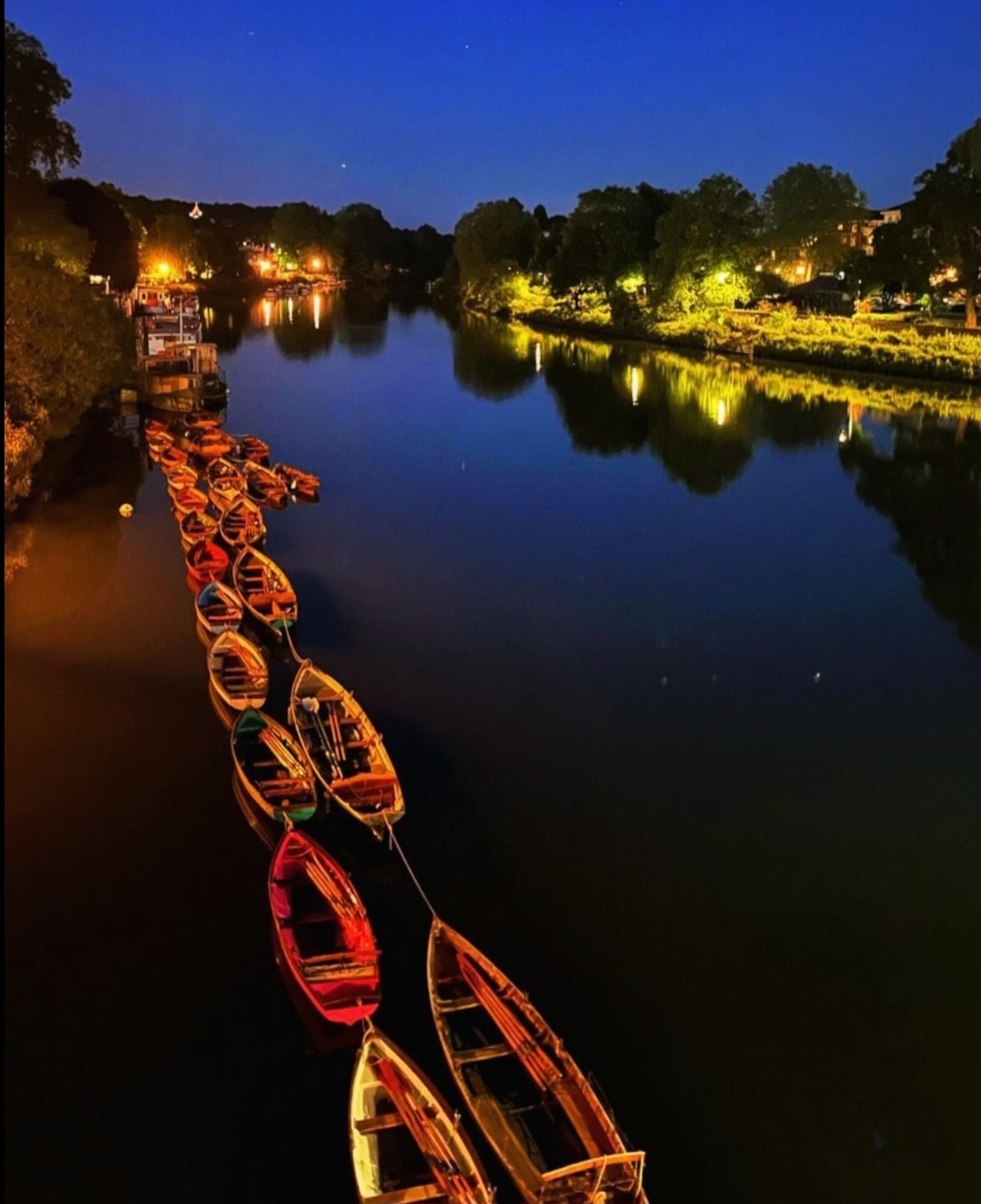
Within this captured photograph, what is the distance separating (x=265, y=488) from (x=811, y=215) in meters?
87.0

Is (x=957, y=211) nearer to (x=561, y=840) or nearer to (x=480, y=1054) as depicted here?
(x=561, y=840)

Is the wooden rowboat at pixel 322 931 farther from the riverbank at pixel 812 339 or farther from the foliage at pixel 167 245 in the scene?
the foliage at pixel 167 245

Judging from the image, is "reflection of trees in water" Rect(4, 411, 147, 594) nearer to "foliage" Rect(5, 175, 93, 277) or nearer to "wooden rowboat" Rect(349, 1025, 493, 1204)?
"foliage" Rect(5, 175, 93, 277)

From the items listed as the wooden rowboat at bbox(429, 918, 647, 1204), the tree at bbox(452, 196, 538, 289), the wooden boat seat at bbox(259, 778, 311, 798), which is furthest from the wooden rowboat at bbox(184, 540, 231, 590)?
the tree at bbox(452, 196, 538, 289)

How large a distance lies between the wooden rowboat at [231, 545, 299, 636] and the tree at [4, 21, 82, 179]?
282 inches

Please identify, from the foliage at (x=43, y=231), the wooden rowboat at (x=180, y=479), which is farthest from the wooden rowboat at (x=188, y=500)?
the foliage at (x=43, y=231)

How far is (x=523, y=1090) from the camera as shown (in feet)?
24.2

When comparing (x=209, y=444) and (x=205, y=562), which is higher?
(x=209, y=444)

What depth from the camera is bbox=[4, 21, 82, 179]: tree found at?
1511cm

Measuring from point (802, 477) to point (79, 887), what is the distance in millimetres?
25022

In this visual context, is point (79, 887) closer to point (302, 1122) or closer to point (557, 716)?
point (302, 1122)

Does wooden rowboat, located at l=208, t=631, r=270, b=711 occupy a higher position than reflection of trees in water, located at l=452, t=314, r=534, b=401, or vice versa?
reflection of trees in water, located at l=452, t=314, r=534, b=401

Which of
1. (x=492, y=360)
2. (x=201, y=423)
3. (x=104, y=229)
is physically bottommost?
(x=201, y=423)

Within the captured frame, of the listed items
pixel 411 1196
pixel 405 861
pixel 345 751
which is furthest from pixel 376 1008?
pixel 345 751
